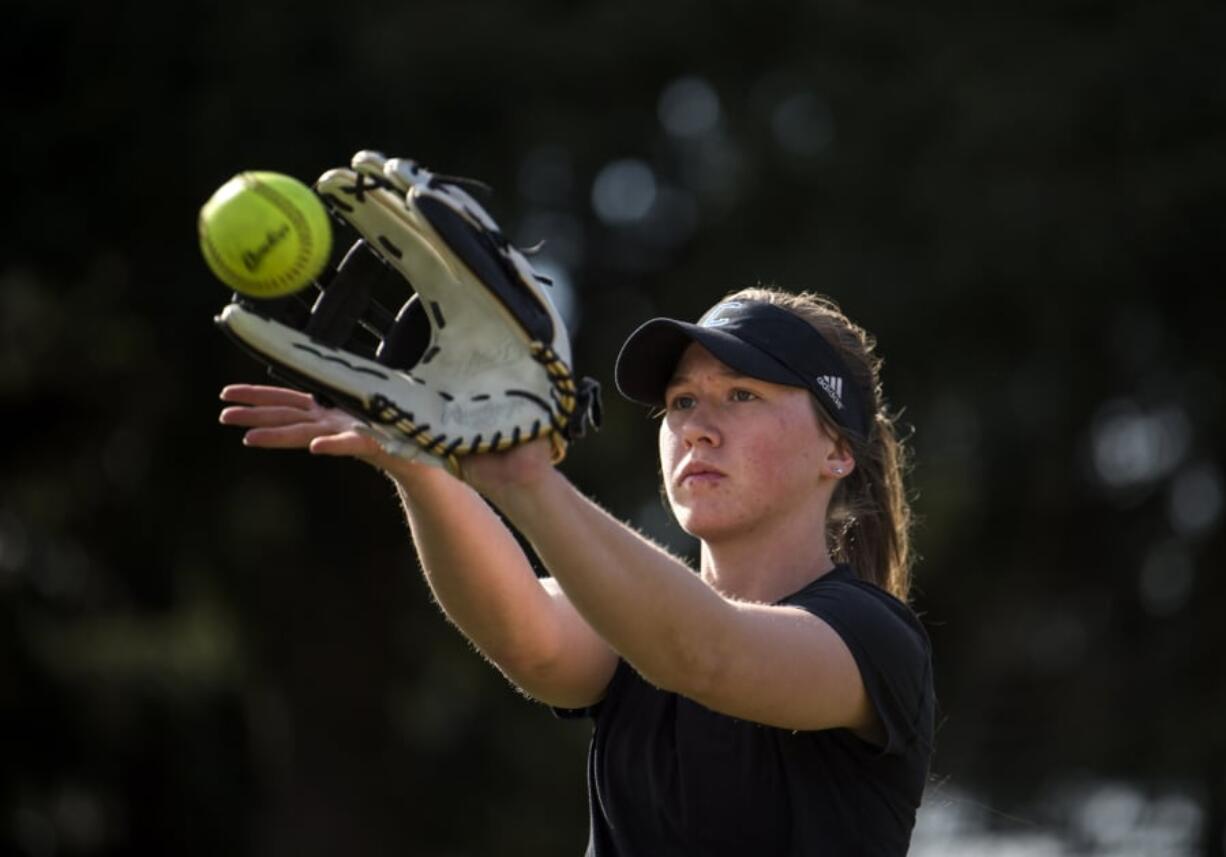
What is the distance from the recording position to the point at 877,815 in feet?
11.0

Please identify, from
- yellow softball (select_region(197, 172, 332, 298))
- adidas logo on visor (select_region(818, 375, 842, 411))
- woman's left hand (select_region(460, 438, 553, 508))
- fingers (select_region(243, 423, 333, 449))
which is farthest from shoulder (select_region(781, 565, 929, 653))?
yellow softball (select_region(197, 172, 332, 298))

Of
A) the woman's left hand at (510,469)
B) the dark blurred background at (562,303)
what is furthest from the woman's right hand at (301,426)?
the dark blurred background at (562,303)

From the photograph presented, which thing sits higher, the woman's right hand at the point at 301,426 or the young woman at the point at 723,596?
the woman's right hand at the point at 301,426

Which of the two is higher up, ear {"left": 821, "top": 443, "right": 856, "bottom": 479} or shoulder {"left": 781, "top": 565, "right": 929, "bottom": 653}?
ear {"left": 821, "top": 443, "right": 856, "bottom": 479}

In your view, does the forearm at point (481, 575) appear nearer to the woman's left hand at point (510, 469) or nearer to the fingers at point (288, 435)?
the fingers at point (288, 435)

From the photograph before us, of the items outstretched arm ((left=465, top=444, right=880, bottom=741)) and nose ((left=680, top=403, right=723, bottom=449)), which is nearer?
outstretched arm ((left=465, top=444, right=880, bottom=741))

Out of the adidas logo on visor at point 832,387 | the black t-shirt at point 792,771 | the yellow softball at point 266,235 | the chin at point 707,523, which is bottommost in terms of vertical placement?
the black t-shirt at point 792,771

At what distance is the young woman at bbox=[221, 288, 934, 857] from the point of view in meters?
2.94

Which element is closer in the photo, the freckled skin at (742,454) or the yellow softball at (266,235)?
the yellow softball at (266,235)

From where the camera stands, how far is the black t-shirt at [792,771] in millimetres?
3254

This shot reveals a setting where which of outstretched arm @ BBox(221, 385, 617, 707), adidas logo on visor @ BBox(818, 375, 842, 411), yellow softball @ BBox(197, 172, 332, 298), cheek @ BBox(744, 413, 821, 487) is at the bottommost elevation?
outstretched arm @ BBox(221, 385, 617, 707)

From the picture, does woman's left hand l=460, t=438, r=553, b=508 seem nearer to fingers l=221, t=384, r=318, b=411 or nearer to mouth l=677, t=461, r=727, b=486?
fingers l=221, t=384, r=318, b=411

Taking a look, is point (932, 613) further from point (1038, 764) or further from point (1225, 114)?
point (1225, 114)

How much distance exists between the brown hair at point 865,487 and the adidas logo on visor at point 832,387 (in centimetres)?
7
